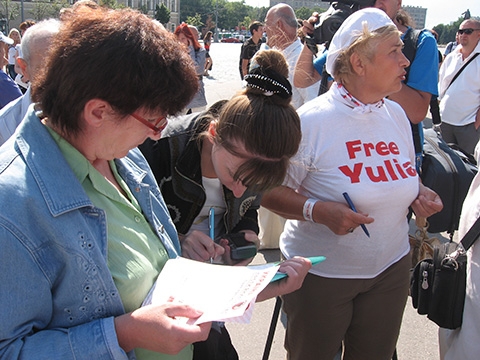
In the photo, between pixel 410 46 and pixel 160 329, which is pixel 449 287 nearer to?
pixel 160 329

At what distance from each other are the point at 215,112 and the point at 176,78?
660mm

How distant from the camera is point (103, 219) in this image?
3.54 feet

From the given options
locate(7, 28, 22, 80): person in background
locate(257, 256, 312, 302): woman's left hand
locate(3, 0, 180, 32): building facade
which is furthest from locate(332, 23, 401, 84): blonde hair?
locate(3, 0, 180, 32): building facade

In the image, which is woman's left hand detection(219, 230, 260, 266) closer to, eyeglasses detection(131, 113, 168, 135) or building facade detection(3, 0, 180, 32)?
eyeglasses detection(131, 113, 168, 135)

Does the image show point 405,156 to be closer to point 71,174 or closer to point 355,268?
point 355,268

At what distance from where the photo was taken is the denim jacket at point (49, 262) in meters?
0.91

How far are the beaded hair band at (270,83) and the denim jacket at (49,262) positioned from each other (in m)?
0.78

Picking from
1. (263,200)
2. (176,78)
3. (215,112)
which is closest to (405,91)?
(263,200)

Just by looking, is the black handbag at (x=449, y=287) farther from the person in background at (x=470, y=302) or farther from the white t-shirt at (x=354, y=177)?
the white t-shirt at (x=354, y=177)

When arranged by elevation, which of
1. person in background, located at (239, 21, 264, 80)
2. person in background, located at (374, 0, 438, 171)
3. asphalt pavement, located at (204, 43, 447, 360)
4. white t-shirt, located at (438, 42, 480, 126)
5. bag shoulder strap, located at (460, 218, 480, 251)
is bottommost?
asphalt pavement, located at (204, 43, 447, 360)

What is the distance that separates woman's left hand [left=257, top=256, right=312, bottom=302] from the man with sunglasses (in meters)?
4.12


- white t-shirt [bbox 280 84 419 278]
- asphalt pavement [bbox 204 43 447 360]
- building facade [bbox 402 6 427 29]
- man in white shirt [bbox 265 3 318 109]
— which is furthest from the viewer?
man in white shirt [bbox 265 3 318 109]

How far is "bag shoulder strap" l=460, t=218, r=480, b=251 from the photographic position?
1558mm

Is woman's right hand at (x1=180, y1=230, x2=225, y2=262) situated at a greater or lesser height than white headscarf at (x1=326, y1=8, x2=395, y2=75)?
lesser
